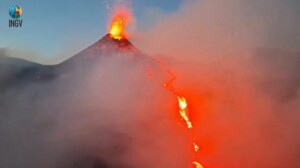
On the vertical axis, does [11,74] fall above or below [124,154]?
above

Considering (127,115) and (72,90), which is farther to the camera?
(72,90)

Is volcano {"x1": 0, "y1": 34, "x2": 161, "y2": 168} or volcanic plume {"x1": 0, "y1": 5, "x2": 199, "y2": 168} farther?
volcano {"x1": 0, "y1": 34, "x2": 161, "y2": 168}

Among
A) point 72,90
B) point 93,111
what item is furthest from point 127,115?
point 72,90

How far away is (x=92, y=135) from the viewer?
45750mm

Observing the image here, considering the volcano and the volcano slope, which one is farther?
the volcano

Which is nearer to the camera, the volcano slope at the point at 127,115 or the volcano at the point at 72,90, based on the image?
the volcano slope at the point at 127,115

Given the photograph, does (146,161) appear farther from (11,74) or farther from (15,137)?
(11,74)

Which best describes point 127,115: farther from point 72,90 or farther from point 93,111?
point 72,90

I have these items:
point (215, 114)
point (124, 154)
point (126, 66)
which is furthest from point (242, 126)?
point (126, 66)

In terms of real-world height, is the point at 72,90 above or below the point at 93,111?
above

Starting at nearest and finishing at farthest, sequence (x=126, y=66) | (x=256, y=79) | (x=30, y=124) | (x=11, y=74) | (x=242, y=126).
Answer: (x=242, y=126) < (x=256, y=79) < (x=30, y=124) < (x=126, y=66) < (x=11, y=74)

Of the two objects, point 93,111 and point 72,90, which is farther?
point 72,90

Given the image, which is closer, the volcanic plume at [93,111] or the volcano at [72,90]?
the volcanic plume at [93,111]

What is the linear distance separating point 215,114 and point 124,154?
10.7m
